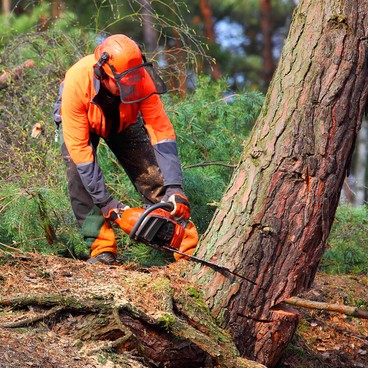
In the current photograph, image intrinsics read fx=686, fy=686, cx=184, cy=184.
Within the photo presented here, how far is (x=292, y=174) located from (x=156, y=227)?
3.48 feet

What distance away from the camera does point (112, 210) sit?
521 centimetres

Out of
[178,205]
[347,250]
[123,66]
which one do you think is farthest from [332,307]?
[347,250]

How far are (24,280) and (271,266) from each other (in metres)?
1.50

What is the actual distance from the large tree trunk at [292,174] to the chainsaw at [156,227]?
0.33m

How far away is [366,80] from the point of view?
4.23 m

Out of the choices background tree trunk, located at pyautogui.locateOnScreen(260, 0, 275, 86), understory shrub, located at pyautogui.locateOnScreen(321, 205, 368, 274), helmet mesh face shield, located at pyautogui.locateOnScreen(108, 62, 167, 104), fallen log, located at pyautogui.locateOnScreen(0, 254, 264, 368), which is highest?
background tree trunk, located at pyautogui.locateOnScreen(260, 0, 275, 86)

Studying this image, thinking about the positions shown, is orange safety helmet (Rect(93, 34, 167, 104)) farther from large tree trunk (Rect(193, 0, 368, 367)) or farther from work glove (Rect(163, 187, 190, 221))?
large tree trunk (Rect(193, 0, 368, 367))

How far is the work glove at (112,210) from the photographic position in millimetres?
5191

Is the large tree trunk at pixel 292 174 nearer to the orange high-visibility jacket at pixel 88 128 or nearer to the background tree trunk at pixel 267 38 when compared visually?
the orange high-visibility jacket at pixel 88 128

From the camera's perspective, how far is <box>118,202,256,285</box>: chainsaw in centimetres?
465

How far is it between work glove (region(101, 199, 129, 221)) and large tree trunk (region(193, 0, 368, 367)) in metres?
1.06

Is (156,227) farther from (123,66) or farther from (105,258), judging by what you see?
(123,66)

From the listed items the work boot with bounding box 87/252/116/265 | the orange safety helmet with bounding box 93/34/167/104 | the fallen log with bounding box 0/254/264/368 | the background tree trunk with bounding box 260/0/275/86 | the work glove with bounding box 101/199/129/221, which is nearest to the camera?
the fallen log with bounding box 0/254/264/368

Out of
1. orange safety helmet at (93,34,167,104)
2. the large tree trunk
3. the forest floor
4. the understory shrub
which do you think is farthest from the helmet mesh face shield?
the understory shrub
